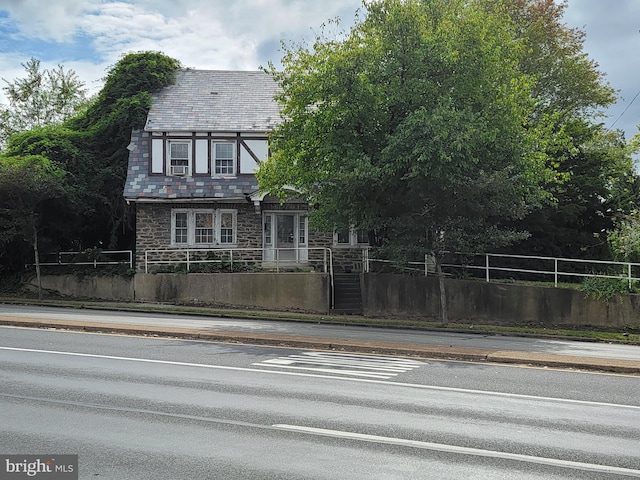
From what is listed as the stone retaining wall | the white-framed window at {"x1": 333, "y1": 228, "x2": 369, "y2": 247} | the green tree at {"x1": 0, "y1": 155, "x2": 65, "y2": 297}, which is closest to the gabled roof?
the green tree at {"x1": 0, "y1": 155, "x2": 65, "y2": 297}

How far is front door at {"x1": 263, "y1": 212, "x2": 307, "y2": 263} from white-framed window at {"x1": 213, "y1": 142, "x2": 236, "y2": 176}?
8.99 ft

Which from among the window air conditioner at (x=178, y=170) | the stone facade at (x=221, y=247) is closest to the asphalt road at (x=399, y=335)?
the stone facade at (x=221, y=247)

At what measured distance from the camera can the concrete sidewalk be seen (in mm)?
11732

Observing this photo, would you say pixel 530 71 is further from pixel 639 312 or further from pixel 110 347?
pixel 110 347

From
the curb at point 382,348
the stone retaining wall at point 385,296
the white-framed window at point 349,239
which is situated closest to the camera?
the curb at point 382,348

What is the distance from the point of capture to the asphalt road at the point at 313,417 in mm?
6012

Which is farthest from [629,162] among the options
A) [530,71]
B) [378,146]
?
[378,146]

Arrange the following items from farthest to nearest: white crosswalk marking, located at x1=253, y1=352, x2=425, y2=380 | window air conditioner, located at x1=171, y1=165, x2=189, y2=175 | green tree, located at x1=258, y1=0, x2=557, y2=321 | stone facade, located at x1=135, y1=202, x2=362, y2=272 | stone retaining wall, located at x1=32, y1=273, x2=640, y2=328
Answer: window air conditioner, located at x1=171, y1=165, x2=189, y2=175 → stone facade, located at x1=135, y1=202, x2=362, y2=272 → stone retaining wall, located at x1=32, y1=273, x2=640, y2=328 → green tree, located at x1=258, y1=0, x2=557, y2=321 → white crosswalk marking, located at x1=253, y1=352, x2=425, y2=380

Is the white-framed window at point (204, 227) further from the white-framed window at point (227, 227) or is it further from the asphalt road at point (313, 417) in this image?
the asphalt road at point (313, 417)

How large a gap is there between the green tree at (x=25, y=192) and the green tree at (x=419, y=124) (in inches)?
456

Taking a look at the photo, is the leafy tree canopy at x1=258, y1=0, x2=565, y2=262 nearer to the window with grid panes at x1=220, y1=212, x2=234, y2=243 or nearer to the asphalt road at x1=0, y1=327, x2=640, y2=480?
the window with grid panes at x1=220, y1=212, x2=234, y2=243

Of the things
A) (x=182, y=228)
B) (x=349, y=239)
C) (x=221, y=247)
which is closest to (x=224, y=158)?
(x=182, y=228)

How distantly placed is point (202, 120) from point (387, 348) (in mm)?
19651

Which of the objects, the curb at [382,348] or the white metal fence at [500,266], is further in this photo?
the white metal fence at [500,266]
